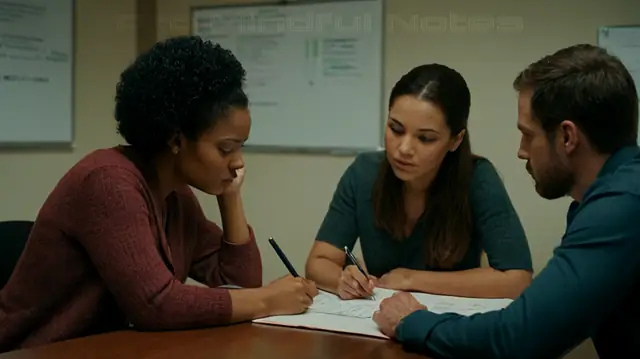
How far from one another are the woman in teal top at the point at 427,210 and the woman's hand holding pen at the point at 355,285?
63mm

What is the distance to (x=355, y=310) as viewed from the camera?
1.63 meters

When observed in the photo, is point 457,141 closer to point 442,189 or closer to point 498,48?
point 442,189

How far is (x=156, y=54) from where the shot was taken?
60.8 inches

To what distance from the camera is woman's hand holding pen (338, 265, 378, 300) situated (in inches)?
69.6

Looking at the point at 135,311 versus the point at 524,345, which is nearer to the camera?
the point at 524,345

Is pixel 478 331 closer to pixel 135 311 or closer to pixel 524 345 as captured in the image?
pixel 524 345

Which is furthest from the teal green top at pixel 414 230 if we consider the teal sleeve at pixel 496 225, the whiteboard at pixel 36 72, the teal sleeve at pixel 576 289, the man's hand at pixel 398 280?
the whiteboard at pixel 36 72

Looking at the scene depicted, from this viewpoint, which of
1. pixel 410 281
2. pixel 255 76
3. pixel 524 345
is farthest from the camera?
pixel 255 76

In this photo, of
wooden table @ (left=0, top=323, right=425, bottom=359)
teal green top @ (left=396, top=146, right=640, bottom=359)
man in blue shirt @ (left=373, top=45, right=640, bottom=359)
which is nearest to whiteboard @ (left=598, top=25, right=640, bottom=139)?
man in blue shirt @ (left=373, top=45, right=640, bottom=359)

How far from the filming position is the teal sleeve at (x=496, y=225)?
1.97m

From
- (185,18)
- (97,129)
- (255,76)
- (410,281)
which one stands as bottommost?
(410,281)

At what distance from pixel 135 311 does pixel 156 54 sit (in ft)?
1.79

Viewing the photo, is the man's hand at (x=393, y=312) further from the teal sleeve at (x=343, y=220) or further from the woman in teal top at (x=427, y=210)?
the teal sleeve at (x=343, y=220)

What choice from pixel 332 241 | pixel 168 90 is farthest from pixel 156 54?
pixel 332 241
